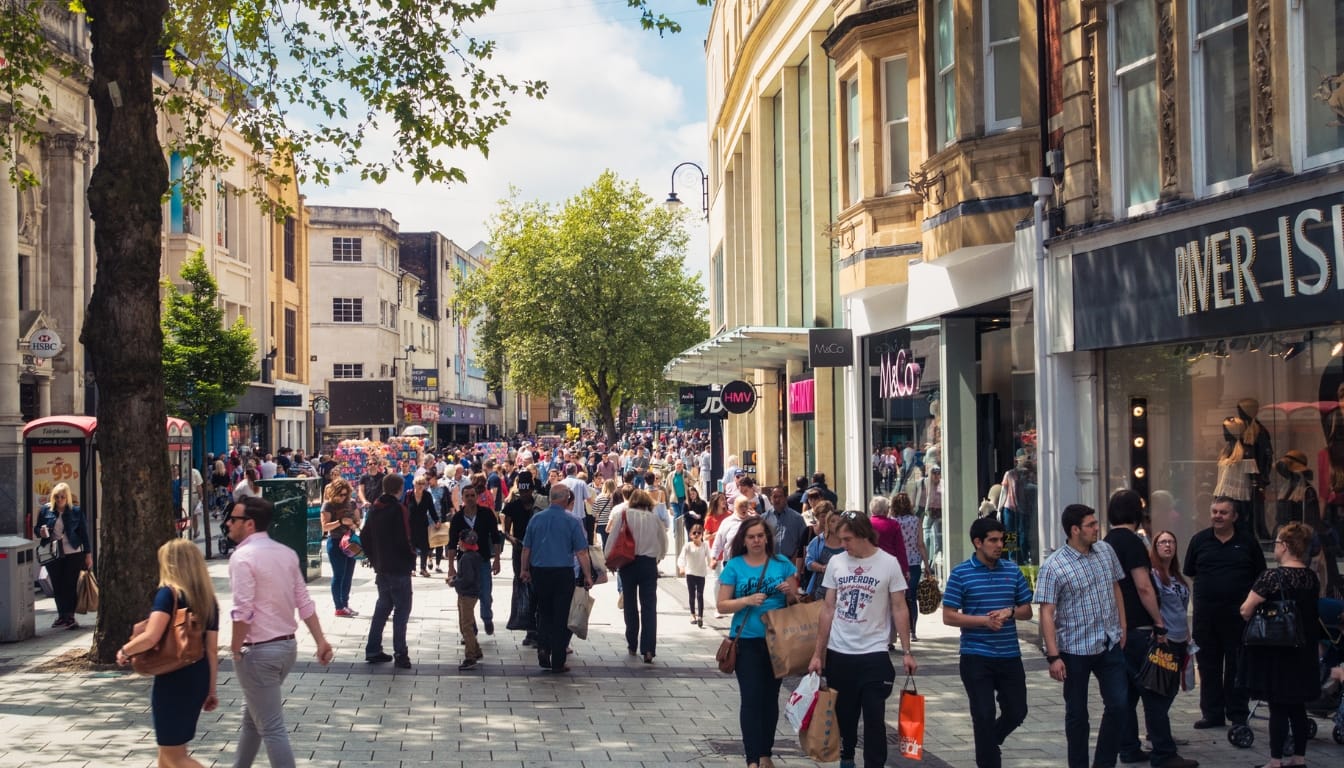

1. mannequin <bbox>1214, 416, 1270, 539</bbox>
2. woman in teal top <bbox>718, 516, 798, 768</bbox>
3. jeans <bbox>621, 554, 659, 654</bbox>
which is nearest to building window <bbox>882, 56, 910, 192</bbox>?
mannequin <bbox>1214, 416, 1270, 539</bbox>

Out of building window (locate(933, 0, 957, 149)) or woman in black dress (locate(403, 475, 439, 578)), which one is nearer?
woman in black dress (locate(403, 475, 439, 578))

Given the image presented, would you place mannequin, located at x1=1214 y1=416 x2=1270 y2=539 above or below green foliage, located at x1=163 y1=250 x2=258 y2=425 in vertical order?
below

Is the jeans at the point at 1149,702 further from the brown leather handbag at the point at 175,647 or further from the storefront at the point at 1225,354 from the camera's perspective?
the brown leather handbag at the point at 175,647

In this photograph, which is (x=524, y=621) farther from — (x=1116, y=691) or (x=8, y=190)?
(x=8, y=190)

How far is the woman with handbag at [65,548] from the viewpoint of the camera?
596 inches

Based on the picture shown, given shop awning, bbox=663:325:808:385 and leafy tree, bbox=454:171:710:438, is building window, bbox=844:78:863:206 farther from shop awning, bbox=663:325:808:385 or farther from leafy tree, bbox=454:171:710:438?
leafy tree, bbox=454:171:710:438

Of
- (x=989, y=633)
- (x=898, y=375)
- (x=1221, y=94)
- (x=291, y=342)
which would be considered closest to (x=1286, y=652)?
(x=989, y=633)

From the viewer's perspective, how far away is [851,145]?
65.6 ft

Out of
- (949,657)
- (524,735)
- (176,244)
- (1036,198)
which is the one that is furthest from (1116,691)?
(176,244)

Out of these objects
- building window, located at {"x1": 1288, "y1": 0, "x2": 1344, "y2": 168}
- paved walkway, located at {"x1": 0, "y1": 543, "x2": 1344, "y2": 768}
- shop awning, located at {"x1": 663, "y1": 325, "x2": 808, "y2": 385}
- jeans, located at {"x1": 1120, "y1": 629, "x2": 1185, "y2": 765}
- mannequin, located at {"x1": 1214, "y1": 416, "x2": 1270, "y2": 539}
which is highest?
building window, located at {"x1": 1288, "y1": 0, "x2": 1344, "y2": 168}

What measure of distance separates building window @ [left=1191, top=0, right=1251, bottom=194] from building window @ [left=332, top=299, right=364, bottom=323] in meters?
62.4

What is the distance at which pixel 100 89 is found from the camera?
12.3m

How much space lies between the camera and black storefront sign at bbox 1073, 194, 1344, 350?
10250 millimetres

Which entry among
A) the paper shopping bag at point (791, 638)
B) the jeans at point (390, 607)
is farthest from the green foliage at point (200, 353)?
the paper shopping bag at point (791, 638)
